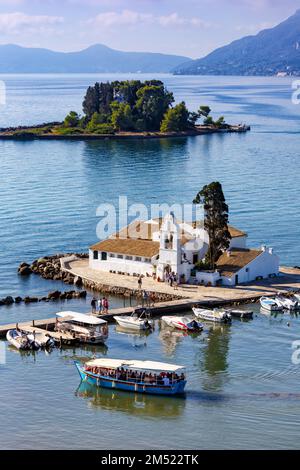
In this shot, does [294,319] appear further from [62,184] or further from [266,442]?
[62,184]

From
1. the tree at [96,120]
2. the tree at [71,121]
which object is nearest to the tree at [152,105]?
the tree at [96,120]

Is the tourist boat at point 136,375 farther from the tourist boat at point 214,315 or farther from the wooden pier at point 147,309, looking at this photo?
the tourist boat at point 214,315

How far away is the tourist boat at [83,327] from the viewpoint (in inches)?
1975

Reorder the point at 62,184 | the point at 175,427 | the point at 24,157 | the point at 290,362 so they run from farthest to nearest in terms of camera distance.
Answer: the point at 24,157
the point at 62,184
the point at 290,362
the point at 175,427

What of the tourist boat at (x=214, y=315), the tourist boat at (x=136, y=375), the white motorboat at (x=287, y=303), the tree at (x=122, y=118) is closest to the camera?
the tourist boat at (x=136, y=375)

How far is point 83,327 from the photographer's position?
51.9 meters

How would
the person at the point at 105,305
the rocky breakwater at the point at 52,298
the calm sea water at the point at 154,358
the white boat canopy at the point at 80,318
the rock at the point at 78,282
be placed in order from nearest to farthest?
the calm sea water at the point at 154,358
the white boat canopy at the point at 80,318
the person at the point at 105,305
the rocky breakwater at the point at 52,298
the rock at the point at 78,282

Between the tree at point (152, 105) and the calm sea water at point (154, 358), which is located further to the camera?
the tree at point (152, 105)

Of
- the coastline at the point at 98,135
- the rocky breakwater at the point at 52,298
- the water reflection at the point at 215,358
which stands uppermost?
the coastline at the point at 98,135

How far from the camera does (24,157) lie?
142m

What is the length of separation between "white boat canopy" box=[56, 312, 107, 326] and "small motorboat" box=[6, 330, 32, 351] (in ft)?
9.93

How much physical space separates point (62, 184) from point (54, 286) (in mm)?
49764

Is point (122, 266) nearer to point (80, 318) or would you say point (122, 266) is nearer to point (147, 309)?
point (147, 309)
